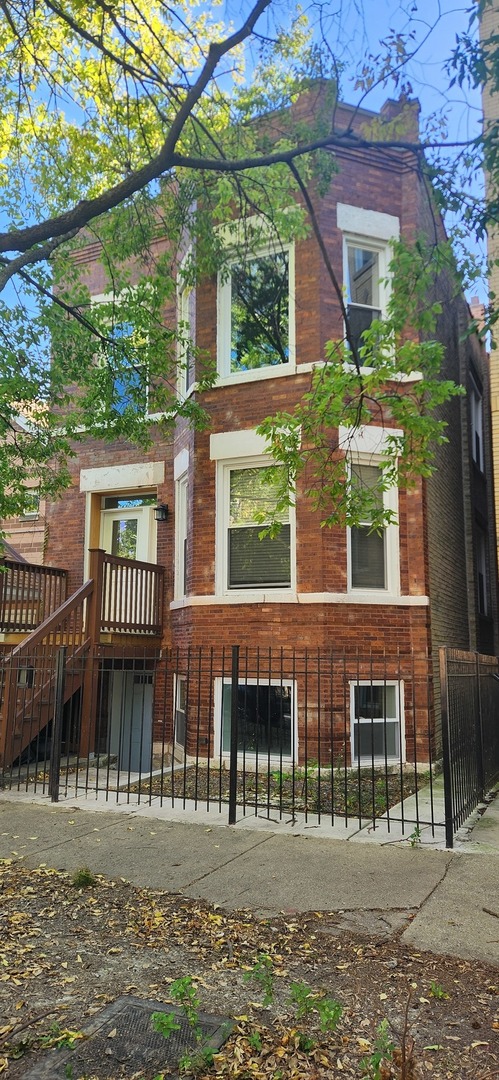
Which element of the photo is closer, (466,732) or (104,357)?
(466,732)

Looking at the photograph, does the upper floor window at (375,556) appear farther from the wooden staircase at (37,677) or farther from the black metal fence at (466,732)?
the wooden staircase at (37,677)

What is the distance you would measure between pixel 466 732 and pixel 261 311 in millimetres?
6947

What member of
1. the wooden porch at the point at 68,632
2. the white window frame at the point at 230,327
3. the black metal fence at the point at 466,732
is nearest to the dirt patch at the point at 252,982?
the black metal fence at the point at 466,732

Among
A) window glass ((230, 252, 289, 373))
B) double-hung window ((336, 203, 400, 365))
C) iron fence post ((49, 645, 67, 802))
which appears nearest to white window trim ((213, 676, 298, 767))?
iron fence post ((49, 645, 67, 802))

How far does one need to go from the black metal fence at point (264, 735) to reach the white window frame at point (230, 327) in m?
3.97

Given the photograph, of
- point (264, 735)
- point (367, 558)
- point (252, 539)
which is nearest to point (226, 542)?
point (252, 539)

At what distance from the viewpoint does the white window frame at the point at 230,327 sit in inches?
411

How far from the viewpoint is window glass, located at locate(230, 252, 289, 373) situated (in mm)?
10789

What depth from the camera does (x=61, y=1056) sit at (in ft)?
9.65

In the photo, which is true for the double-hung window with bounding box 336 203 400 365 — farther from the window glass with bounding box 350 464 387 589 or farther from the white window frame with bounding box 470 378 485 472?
the white window frame with bounding box 470 378 485 472

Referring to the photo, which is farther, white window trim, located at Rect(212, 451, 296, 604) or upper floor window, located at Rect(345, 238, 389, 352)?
upper floor window, located at Rect(345, 238, 389, 352)

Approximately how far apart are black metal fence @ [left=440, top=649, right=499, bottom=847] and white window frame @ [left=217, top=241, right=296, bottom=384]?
16.2 ft

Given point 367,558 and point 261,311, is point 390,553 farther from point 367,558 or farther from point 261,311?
point 261,311

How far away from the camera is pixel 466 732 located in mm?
6957
